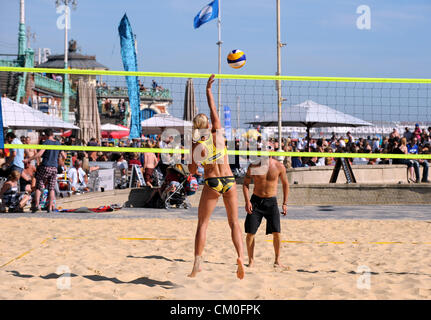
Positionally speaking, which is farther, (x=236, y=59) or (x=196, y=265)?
(x=236, y=59)

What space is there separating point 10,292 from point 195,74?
3694mm

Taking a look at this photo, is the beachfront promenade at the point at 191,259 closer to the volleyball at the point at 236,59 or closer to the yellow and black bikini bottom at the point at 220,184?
the yellow and black bikini bottom at the point at 220,184

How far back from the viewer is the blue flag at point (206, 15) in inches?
847

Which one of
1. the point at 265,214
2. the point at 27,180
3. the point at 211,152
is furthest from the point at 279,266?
the point at 27,180

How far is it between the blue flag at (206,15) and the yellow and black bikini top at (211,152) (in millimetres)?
17289

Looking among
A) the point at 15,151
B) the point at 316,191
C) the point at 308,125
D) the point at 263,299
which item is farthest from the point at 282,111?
the point at 263,299

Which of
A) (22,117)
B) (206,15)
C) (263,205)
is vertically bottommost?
(263,205)

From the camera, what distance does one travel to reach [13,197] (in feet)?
31.9

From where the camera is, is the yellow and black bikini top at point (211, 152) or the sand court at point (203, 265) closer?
the sand court at point (203, 265)

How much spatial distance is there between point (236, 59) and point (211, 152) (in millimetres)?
2302

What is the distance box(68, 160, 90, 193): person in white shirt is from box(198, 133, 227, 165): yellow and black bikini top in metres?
7.20

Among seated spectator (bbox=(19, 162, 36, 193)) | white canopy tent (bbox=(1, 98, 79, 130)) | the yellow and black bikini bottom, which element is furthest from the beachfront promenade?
white canopy tent (bbox=(1, 98, 79, 130))

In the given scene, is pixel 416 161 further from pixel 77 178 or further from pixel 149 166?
pixel 77 178

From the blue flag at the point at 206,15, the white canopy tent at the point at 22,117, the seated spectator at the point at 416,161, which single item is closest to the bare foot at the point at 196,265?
the white canopy tent at the point at 22,117
